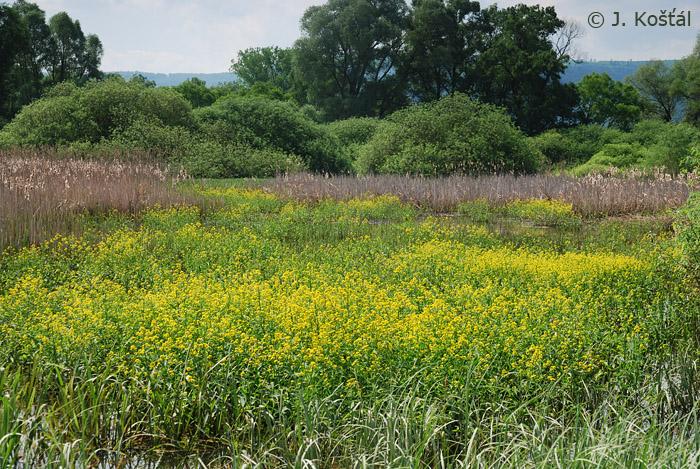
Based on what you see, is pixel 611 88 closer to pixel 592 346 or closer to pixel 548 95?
pixel 548 95

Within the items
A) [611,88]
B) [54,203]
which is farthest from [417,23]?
[54,203]

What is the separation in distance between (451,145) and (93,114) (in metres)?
12.9

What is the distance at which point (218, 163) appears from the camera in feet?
64.4

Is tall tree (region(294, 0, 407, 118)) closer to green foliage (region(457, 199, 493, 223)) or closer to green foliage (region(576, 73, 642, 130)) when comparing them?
green foliage (region(576, 73, 642, 130))

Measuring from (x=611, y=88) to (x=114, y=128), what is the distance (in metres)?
39.5

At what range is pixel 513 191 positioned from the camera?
14.6 meters

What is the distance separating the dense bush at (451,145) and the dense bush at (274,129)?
2404mm

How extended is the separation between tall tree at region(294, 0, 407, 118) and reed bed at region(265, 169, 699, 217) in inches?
1126

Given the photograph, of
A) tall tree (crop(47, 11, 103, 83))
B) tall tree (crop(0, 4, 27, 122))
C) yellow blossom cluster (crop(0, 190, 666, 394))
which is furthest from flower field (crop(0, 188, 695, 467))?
tall tree (crop(47, 11, 103, 83))

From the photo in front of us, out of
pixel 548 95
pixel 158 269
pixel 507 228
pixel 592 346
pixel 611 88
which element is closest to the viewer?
pixel 592 346

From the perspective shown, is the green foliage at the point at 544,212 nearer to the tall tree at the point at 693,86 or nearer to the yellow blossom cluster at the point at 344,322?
the yellow blossom cluster at the point at 344,322

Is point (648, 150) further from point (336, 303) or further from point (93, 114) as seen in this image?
point (336, 303)

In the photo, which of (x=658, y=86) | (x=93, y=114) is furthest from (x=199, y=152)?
(x=658, y=86)

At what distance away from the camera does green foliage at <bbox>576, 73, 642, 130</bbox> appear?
42812 millimetres
